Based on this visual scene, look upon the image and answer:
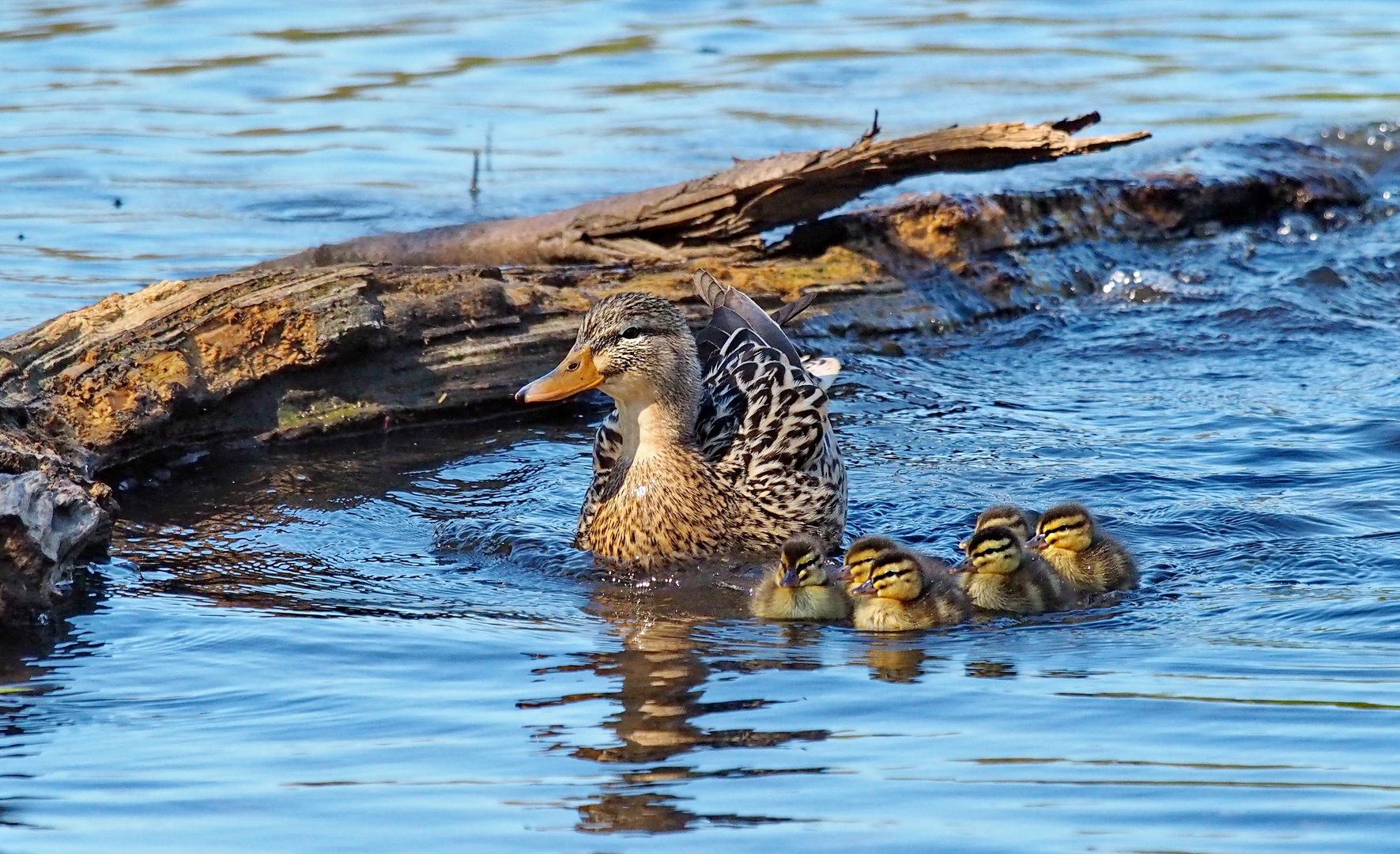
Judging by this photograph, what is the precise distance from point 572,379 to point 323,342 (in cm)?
156

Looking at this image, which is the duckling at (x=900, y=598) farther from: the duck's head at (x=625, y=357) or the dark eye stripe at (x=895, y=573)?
the duck's head at (x=625, y=357)

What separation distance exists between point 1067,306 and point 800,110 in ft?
16.6

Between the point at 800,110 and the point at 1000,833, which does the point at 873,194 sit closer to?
the point at 800,110

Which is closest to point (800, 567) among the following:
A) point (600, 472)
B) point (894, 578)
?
point (894, 578)

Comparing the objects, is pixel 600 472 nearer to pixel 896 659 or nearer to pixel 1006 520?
pixel 1006 520

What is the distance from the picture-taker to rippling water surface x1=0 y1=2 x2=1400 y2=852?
412 cm

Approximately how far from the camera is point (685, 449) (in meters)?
6.70

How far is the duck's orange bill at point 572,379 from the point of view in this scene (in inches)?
254

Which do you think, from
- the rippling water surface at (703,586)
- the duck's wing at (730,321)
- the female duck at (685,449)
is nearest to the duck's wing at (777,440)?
the female duck at (685,449)

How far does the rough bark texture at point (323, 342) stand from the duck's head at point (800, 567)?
223 centimetres

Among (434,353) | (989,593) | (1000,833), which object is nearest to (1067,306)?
(434,353)

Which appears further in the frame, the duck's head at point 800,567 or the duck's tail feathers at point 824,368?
the duck's tail feathers at point 824,368

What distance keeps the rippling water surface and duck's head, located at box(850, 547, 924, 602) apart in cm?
20

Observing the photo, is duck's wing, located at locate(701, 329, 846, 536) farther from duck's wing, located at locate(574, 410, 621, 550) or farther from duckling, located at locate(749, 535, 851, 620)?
duckling, located at locate(749, 535, 851, 620)
